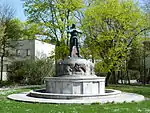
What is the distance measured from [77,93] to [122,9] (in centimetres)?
1718

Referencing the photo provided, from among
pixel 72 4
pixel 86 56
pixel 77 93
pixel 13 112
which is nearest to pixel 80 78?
pixel 77 93

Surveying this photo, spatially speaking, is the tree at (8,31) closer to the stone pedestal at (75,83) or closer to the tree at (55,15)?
the tree at (55,15)

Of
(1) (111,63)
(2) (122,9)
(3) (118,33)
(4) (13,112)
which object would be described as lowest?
(4) (13,112)

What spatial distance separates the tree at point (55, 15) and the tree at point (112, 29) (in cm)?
266

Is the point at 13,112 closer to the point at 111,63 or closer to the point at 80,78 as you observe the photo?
the point at 80,78

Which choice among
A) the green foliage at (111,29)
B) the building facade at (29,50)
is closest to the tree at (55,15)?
the green foliage at (111,29)

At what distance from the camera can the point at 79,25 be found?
3784 cm

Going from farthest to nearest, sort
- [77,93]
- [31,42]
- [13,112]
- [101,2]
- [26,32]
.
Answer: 1. [31,42]
2. [26,32]
3. [101,2]
4. [77,93]
5. [13,112]

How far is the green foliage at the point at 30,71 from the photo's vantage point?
43.3 metres

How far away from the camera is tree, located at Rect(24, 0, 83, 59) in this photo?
1470 inches

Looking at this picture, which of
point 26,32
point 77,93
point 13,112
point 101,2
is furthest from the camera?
point 26,32

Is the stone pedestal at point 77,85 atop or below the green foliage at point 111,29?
below

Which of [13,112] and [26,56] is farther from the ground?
[26,56]

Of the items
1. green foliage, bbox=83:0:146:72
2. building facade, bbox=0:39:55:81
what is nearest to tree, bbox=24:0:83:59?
green foliage, bbox=83:0:146:72
